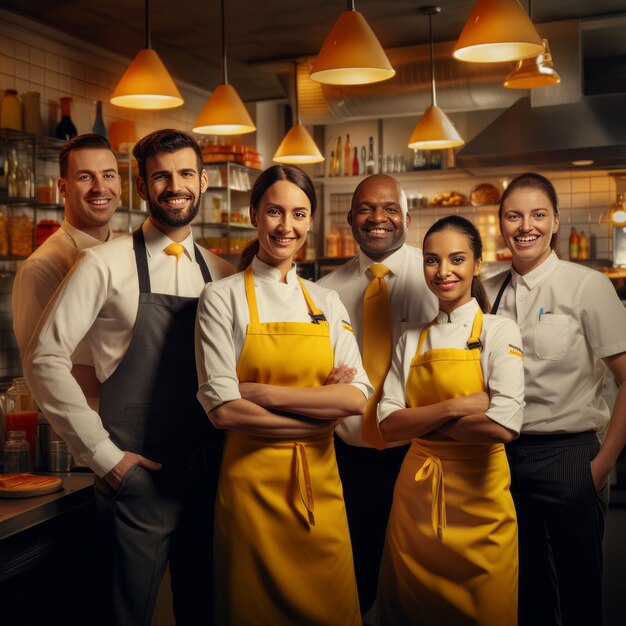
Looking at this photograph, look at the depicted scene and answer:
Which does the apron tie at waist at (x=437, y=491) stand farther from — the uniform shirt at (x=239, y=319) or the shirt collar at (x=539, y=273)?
the shirt collar at (x=539, y=273)

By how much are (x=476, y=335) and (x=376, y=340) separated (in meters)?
0.43

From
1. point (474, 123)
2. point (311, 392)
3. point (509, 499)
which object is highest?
point (474, 123)

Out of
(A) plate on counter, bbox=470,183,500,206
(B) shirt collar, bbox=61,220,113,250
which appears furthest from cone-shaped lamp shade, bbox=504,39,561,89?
(A) plate on counter, bbox=470,183,500,206

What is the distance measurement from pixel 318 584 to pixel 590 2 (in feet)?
15.4

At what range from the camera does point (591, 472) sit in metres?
2.46

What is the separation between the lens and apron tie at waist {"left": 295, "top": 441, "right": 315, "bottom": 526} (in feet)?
6.98

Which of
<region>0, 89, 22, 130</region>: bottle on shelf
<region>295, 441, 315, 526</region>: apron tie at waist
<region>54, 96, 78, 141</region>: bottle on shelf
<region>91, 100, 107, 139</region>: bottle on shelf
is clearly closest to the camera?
<region>295, 441, 315, 526</region>: apron tie at waist

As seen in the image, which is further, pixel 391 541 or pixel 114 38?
pixel 114 38

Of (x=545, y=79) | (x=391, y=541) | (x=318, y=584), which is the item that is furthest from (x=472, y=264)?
(x=545, y=79)

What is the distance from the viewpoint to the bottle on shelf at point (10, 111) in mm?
5160

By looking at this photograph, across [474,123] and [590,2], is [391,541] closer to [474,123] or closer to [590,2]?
[590,2]

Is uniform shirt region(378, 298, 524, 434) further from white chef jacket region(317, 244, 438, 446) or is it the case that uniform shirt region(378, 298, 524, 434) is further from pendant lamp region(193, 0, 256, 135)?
pendant lamp region(193, 0, 256, 135)

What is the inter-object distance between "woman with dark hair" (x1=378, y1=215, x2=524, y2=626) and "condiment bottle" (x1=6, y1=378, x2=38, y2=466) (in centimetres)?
111

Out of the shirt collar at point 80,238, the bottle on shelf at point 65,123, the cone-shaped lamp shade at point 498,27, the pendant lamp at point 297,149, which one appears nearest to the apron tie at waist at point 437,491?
the shirt collar at point 80,238
